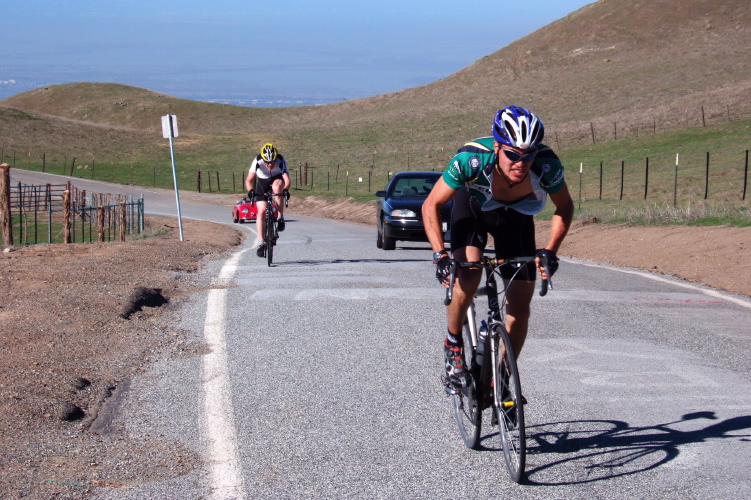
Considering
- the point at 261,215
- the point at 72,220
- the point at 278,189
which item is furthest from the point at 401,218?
the point at 72,220

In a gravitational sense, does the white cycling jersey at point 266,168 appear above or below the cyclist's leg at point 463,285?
above

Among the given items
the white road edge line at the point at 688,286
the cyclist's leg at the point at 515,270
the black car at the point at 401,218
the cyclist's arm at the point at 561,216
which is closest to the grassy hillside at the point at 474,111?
the black car at the point at 401,218

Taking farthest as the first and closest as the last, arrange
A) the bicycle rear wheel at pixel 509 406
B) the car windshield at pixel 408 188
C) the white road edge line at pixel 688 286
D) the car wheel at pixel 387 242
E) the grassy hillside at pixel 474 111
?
the grassy hillside at pixel 474 111 → the car windshield at pixel 408 188 → the car wheel at pixel 387 242 → the white road edge line at pixel 688 286 → the bicycle rear wheel at pixel 509 406

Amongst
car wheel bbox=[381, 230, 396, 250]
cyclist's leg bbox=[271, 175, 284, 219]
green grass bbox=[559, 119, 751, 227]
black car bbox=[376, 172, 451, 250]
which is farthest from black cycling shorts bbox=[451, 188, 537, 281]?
green grass bbox=[559, 119, 751, 227]

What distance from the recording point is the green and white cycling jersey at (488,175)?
4727 mm

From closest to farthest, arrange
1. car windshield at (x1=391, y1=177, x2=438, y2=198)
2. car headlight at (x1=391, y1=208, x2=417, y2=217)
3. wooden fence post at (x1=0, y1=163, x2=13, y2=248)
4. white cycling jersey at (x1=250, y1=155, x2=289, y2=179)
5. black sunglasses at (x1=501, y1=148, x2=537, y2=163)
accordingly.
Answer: black sunglasses at (x1=501, y1=148, x2=537, y2=163) → white cycling jersey at (x1=250, y1=155, x2=289, y2=179) → car headlight at (x1=391, y1=208, x2=417, y2=217) → car windshield at (x1=391, y1=177, x2=438, y2=198) → wooden fence post at (x1=0, y1=163, x2=13, y2=248)

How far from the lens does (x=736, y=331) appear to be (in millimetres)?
8406

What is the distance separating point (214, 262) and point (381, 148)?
63743mm

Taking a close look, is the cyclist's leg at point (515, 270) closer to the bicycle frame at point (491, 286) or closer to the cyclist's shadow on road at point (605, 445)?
the bicycle frame at point (491, 286)

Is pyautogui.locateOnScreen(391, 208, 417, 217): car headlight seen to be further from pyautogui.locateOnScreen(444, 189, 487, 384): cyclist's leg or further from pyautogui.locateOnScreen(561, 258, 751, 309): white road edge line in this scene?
pyautogui.locateOnScreen(444, 189, 487, 384): cyclist's leg

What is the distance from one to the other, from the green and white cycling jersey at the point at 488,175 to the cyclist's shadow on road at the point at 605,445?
130 cm

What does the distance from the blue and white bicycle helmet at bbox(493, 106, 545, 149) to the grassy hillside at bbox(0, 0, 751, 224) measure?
40.4 metres

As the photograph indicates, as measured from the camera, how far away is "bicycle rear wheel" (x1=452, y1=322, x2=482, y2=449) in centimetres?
484

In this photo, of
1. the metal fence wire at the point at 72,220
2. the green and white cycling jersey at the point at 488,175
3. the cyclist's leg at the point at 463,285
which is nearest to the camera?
the green and white cycling jersey at the point at 488,175
